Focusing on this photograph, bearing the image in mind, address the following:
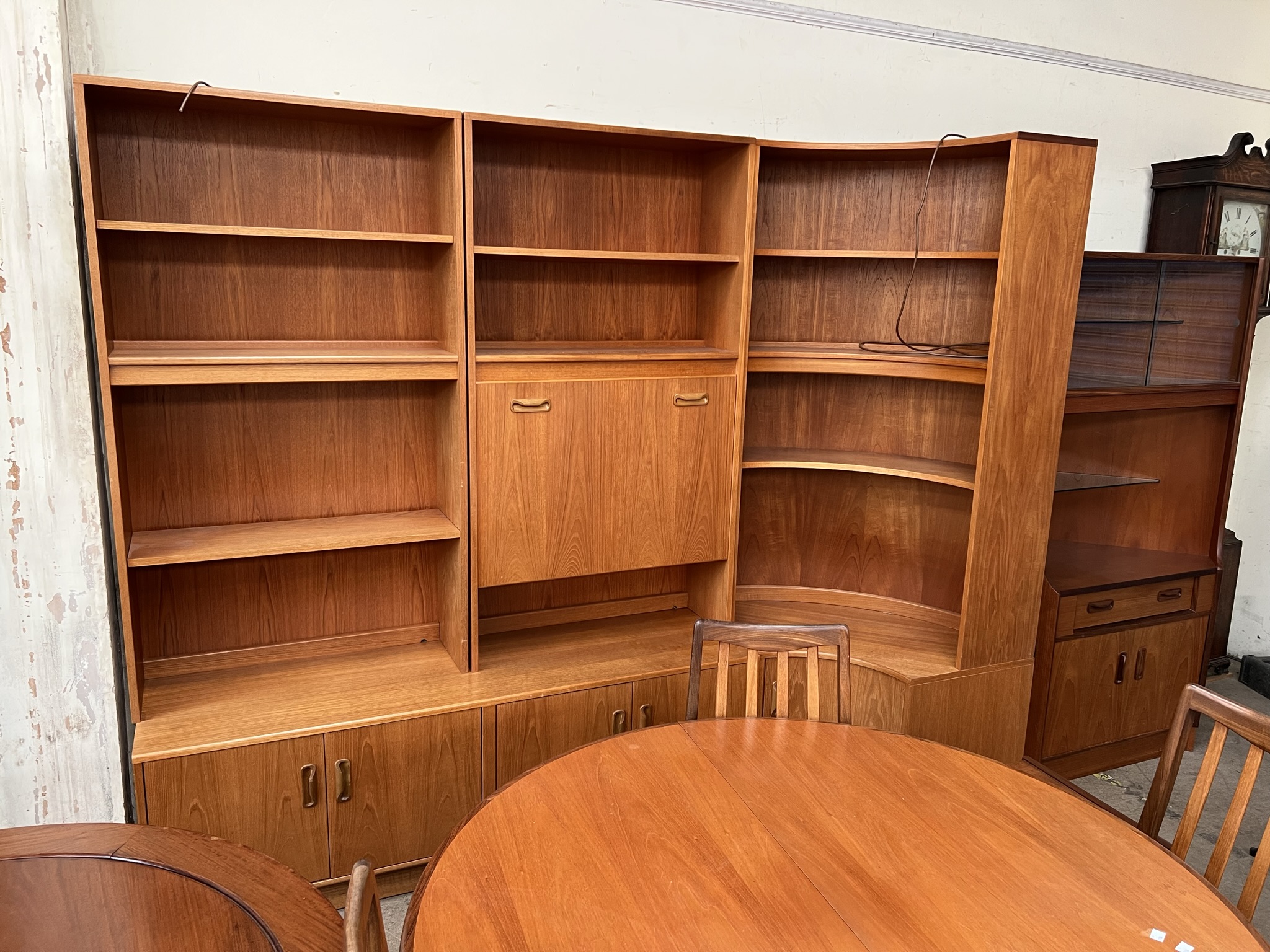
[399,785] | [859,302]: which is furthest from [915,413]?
[399,785]

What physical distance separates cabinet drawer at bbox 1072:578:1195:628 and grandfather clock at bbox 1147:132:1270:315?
3.74ft

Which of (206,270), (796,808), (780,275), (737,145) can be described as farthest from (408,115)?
(796,808)

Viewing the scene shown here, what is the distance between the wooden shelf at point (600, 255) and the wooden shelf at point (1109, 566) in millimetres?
1718

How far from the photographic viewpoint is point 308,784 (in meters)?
2.43

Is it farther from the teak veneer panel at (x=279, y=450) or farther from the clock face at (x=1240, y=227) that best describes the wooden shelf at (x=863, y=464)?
the clock face at (x=1240, y=227)

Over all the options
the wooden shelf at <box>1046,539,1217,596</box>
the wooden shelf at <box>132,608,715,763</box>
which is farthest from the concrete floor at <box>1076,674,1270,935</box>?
the wooden shelf at <box>132,608,715,763</box>

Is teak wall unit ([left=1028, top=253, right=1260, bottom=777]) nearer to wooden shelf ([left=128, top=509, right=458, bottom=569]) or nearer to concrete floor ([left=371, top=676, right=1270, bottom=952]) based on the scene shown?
concrete floor ([left=371, top=676, right=1270, bottom=952])

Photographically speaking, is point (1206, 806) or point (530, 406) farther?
point (1206, 806)

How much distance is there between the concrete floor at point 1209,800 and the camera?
2.90 m

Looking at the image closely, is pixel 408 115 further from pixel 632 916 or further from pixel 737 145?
pixel 632 916

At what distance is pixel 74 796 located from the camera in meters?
2.46

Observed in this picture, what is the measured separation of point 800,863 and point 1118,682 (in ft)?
7.98

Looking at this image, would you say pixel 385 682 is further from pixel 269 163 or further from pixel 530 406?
pixel 269 163

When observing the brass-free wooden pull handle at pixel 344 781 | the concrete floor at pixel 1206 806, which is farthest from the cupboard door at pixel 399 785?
the concrete floor at pixel 1206 806
